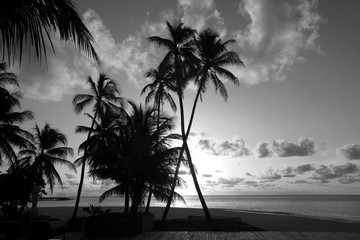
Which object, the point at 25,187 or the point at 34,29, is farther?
the point at 25,187

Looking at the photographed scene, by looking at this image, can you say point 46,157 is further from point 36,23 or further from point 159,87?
point 36,23

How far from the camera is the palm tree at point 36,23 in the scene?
3.12 metres

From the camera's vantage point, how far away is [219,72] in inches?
752

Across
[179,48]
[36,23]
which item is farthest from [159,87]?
[36,23]

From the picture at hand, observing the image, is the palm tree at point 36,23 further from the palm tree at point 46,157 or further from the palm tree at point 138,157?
the palm tree at point 46,157

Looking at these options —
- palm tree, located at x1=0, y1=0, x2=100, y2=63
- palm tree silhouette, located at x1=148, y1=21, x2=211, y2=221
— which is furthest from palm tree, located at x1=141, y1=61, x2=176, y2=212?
palm tree, located at x1=0, y1=0, x2=100, y2=63

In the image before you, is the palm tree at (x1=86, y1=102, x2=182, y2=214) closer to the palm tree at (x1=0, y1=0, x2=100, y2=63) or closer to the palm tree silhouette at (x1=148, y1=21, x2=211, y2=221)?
the palm tree silhouette at (x1=148, y1=21, x2=211, y2=221)

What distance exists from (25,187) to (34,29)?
22.3 metres

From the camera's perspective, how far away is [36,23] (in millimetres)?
3291

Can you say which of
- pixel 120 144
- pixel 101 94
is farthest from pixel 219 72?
pixel 101 94

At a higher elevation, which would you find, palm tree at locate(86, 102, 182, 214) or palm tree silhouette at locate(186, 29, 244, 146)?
palm tree silhouette at locate(186, 29, 244, 146)

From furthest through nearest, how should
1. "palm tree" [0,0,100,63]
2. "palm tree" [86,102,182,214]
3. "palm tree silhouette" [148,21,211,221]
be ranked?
"palm tree silhouette" [148,21,211,221] < "palm tree" [86,102,182,214] < "palm tree" [0,0,100,63]

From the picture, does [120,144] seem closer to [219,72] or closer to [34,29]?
[219,72]

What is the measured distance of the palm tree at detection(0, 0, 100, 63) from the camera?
10.2ft
